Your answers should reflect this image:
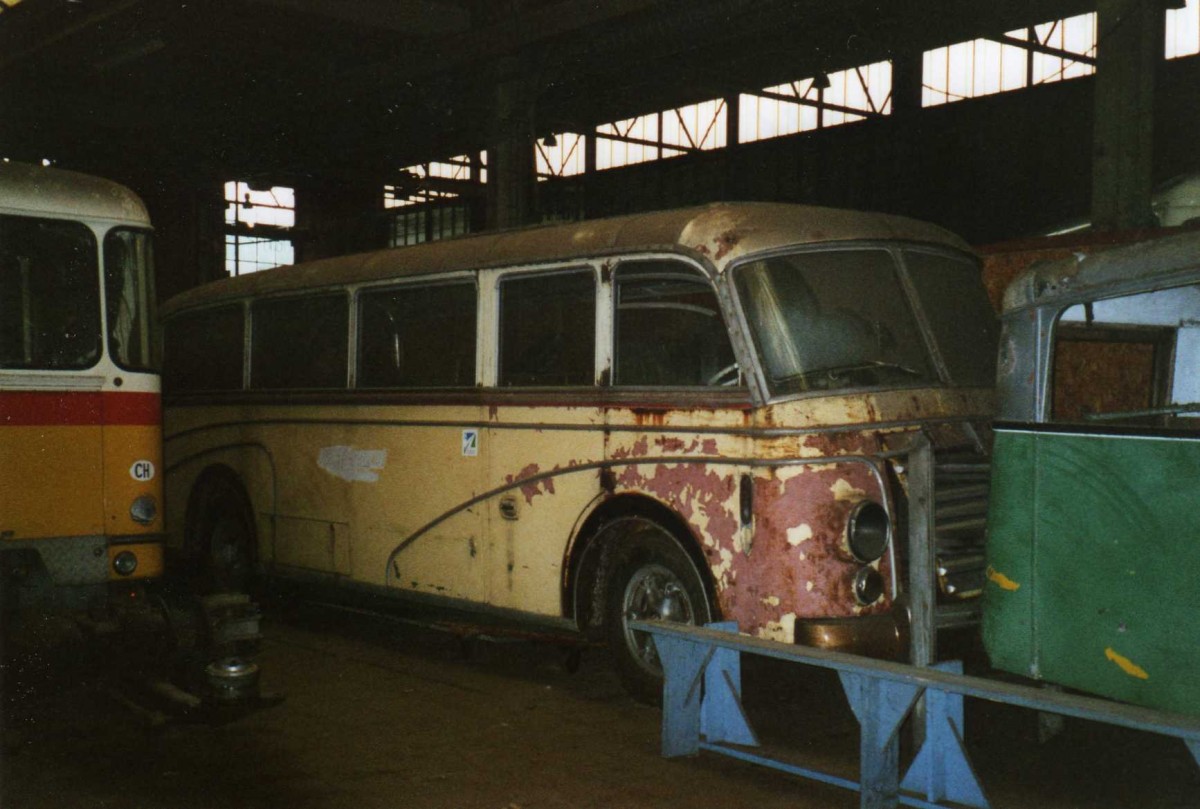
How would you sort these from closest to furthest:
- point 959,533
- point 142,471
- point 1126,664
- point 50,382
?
point 1126,664 → point 959,533 → point 50,382 → point 142,471

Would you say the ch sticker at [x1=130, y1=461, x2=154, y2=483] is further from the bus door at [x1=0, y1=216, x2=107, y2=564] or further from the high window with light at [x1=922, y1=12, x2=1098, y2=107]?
the high window with light at [x1=922, y1=12, x2=1098, y2=107]

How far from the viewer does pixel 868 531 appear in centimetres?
662

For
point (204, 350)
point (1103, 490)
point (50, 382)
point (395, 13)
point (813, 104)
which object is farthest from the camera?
point (813, 104)

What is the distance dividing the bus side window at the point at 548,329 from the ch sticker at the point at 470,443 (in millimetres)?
405

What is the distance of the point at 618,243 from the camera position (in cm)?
758

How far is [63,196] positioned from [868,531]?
4.58 meters

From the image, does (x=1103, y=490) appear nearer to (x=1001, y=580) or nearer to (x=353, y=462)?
(x=1001, y=580)

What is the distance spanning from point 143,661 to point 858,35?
17.1 m

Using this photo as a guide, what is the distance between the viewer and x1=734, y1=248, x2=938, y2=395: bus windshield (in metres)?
6.84

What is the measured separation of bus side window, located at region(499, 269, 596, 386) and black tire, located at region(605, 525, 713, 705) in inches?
40.4

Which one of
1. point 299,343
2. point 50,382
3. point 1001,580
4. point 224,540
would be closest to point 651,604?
point 1001,580

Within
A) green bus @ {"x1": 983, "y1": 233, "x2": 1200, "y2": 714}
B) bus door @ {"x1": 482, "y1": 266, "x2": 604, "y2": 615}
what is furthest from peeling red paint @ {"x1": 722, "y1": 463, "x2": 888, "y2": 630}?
bus door @ {"x1": 482, "y1": 266, "x2": 604, "y2": 615}

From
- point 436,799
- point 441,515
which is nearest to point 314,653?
point 441,515

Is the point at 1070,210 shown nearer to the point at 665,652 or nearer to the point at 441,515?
the point at 441,515
